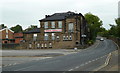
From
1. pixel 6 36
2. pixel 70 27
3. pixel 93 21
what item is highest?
pixel 93 21

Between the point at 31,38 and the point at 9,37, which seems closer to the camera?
the point at 31,38

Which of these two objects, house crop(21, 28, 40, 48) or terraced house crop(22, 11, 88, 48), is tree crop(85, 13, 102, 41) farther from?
house crop(21, 28, 40, 48)

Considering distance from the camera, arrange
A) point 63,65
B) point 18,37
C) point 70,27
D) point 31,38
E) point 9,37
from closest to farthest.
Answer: point 63,65 → point 70,27 → point 31,38 → point 18,37 → point 9,37

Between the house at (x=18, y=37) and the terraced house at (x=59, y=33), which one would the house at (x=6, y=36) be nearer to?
the house at (x=18, y=37)

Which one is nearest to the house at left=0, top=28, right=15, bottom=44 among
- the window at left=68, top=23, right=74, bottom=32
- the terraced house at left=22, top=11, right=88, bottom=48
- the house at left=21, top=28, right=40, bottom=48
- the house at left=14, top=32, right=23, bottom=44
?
the house at left=14, top=32, right=23, bottom=44

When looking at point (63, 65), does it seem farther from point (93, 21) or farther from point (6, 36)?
point (93, 21)

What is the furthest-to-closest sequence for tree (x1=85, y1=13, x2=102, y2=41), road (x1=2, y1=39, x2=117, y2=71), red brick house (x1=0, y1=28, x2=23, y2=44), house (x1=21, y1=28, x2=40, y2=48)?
1. tree (x1=85, y1=13, x2=102, y2=41)
2. red brick house (x1=0, y1=28, x2=23, y2=44)
3. house (x1=21, y1=28, x2=40, y2=48)
4. road (x1=2, y1=39, x2=117, y2=71)

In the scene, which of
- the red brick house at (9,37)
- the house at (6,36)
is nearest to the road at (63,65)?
the red brick house at (9,37)

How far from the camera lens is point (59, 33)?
68.2 metres

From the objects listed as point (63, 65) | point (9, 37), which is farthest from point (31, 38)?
point (63, 65)

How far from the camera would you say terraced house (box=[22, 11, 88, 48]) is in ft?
219

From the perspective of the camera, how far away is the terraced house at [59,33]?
66.8m

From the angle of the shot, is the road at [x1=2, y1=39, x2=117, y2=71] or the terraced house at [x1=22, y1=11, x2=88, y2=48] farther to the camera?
the terraced house at [x1=22, y1=11, x2=88, y2=48]

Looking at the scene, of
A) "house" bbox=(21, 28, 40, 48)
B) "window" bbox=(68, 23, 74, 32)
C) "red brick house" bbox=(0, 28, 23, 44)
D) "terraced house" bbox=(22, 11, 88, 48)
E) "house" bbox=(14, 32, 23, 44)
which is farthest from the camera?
"red brick house" bbox=(0, 28, 23, 44)
